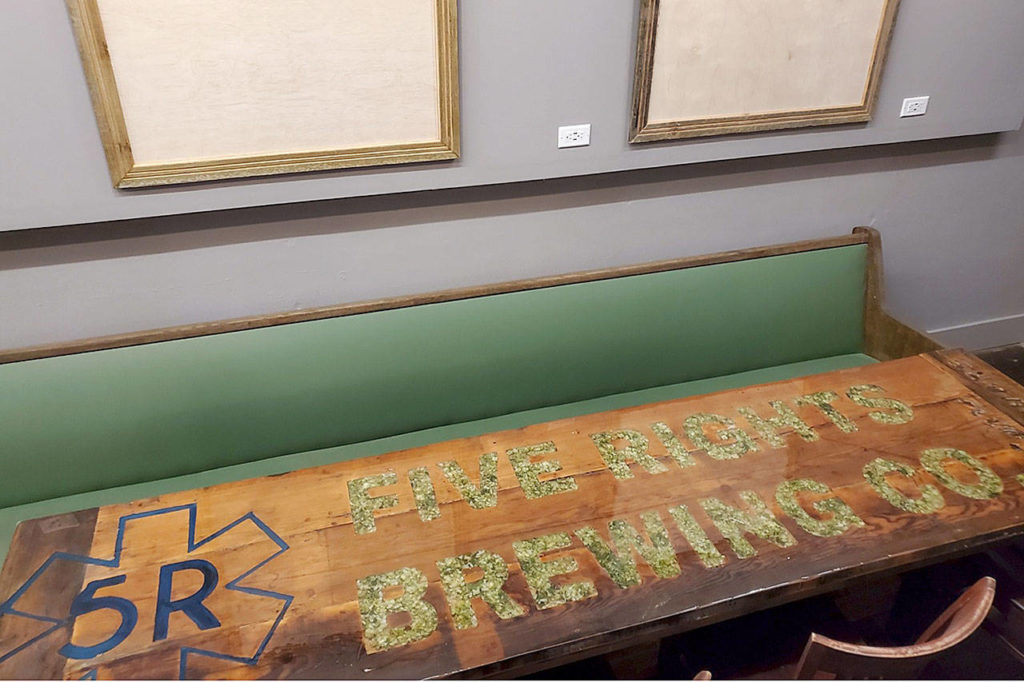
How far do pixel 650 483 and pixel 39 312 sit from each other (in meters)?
1.70

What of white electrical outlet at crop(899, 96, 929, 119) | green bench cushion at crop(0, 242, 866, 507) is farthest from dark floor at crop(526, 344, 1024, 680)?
white electrical outlet at crop(899, 96, 929, 119)

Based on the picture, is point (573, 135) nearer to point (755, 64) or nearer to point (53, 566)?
point (755, 64)

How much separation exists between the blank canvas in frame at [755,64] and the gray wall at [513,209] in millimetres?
82

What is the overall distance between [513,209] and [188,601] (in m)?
1.45

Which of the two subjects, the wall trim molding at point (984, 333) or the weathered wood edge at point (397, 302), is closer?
the weathered wood edge at point (397, 302)

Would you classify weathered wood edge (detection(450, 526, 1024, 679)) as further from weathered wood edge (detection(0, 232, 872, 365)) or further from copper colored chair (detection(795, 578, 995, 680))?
weathered wood edge (detection(0, 232, 872, 365))

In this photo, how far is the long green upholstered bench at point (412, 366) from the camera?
1942 mm

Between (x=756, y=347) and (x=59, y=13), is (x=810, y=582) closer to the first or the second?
(x=756, y=347)

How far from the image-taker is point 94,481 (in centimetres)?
201

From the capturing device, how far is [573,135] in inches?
85.7

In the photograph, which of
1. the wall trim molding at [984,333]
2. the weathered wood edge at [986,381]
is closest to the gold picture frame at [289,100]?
the weathered wood edge at [986,381]

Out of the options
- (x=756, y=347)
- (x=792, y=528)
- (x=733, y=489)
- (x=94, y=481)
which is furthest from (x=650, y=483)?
(x=94, y=481)

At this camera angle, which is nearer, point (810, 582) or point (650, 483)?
point (810, 582)

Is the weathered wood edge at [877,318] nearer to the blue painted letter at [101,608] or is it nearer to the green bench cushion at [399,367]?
the green bench cushion at [399,367]
